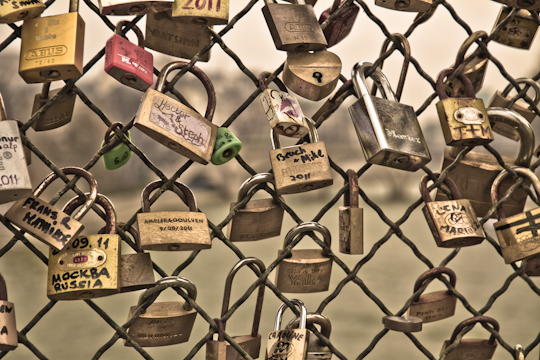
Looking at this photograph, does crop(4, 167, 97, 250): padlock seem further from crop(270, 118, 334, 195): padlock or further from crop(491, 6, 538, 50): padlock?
crop(491, 6, 538, 50): padlock

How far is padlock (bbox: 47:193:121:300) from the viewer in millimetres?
650

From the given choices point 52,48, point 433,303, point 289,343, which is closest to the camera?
point 52,48

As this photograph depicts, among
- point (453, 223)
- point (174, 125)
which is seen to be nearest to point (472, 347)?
point (453, 223)

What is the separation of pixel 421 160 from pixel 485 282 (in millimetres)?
1805

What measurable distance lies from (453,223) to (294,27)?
0.35 meters

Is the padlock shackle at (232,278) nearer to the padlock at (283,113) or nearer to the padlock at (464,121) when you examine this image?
the padlock at (283,113)

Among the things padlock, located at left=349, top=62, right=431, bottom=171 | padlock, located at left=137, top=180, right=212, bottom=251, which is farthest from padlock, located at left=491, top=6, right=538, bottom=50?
padlock, located at left=137, top=180, right=212, bottom=251

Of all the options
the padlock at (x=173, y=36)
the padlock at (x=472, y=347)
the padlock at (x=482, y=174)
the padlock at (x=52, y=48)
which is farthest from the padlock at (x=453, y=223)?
the padlock at (x=52, y=48)

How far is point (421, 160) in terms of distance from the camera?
2.38 ft

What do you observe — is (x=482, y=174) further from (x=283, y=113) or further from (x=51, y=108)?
(x=51, y=108)

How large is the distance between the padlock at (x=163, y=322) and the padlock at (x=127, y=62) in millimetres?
270

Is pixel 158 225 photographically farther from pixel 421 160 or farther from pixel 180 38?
pixel 421 160

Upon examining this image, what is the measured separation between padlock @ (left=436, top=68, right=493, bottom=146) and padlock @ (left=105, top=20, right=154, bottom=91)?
1.33 ft

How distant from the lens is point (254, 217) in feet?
2.56
